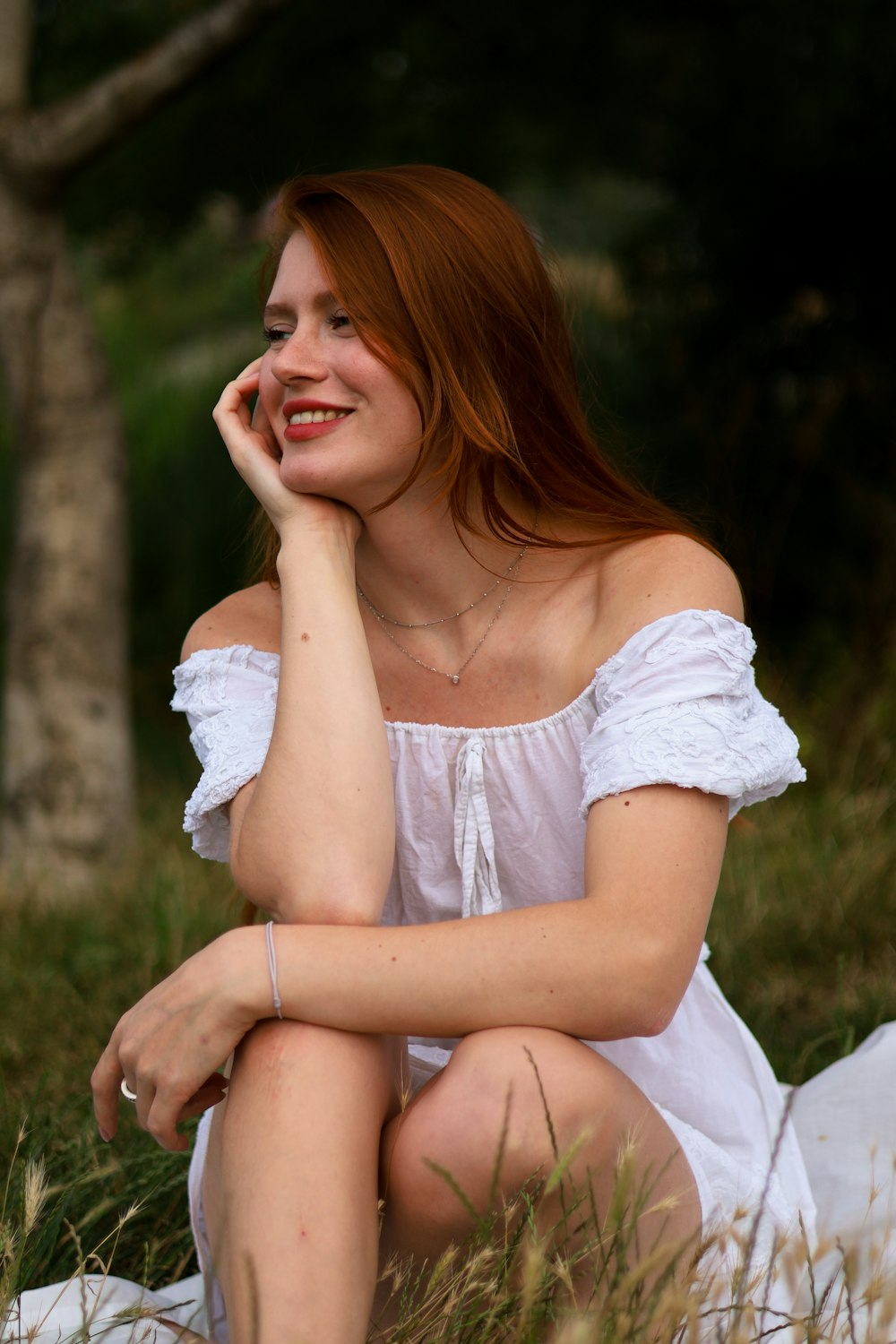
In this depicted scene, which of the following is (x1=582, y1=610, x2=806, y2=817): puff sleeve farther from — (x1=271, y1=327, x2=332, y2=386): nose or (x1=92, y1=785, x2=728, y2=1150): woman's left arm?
(x1=271, y1=327, x2=332, y2=386): nose

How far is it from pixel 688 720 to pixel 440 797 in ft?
1.63

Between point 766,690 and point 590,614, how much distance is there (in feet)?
9.75

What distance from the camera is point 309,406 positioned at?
2.19 meters

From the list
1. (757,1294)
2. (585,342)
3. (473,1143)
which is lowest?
(757,1294)

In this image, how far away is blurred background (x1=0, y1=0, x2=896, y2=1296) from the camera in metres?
4.29

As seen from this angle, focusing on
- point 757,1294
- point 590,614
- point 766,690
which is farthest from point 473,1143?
point 766,690

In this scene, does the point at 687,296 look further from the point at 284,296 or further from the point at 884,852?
the point at 284,296

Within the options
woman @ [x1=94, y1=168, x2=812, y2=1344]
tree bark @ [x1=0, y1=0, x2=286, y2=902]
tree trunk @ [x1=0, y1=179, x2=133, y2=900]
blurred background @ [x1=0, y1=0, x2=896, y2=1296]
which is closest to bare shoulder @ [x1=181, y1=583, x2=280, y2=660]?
woman @ [x1=94, y1=168, x2=812, y2=1344]

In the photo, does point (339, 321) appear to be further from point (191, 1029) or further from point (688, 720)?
point (191, 1029)

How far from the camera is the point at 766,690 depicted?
507 centimetres

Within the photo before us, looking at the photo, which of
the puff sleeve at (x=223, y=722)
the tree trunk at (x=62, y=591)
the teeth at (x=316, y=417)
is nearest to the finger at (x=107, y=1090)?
the puff sleeve at (x=223, y=722)

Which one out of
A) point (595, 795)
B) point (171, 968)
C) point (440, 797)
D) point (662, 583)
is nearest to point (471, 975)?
point (595, 795)

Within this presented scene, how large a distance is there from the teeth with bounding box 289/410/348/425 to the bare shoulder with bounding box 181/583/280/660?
34 cm

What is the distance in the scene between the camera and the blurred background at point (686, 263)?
4289mm
